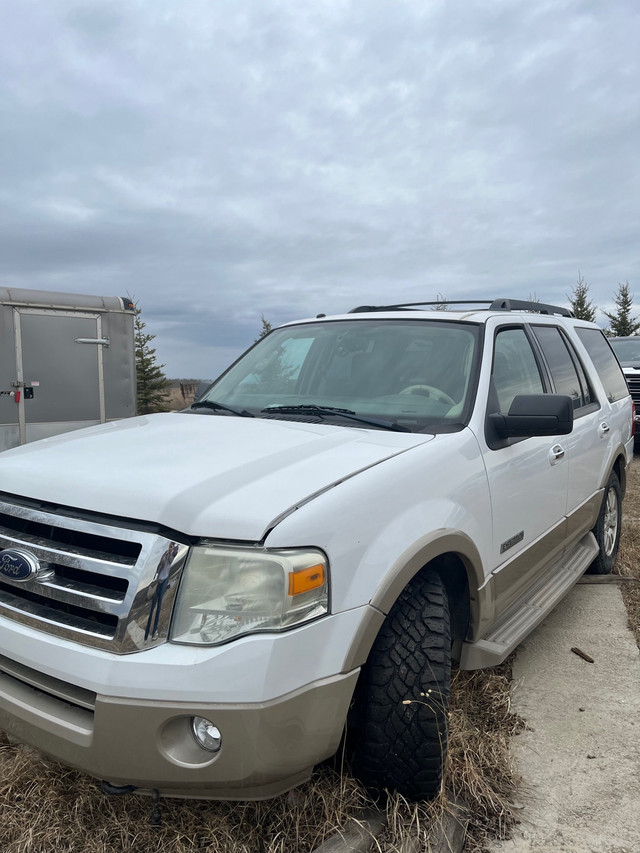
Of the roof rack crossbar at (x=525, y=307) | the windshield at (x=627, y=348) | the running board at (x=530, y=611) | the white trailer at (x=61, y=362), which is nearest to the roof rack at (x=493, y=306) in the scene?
the roof rack crossbar at (x=525, y=307)

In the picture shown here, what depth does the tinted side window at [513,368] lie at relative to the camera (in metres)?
3.16

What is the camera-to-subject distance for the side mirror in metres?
2.68

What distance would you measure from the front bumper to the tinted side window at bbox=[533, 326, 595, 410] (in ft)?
8.51

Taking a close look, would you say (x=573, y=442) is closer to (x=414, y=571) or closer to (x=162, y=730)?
(x=414, y=571)

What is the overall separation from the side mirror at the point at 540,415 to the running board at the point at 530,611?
892mm

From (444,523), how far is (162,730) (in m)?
1.13

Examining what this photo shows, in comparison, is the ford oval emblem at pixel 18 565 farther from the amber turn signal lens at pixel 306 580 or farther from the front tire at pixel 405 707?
the front tire at pixel 405 707

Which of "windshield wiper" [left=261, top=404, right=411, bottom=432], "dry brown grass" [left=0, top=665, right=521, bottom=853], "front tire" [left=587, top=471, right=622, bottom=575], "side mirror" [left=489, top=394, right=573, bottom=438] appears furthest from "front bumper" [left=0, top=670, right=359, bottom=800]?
"front tire" [left=587, top=471, right=622, bottom=575]

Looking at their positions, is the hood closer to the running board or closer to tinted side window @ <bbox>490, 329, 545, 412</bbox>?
tinted side window @ <bbox>490, 329, 545, 412</bbox>

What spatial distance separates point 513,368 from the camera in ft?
11.1

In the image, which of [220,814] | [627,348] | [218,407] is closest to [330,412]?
[218,407]

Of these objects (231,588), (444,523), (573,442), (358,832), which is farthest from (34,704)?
(573,442)

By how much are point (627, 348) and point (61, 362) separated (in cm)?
1018

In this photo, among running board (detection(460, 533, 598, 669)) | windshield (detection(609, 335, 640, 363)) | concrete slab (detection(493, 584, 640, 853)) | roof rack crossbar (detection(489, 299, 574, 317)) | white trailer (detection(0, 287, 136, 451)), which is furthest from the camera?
windshield (detection(609, 335, 640, 363))
